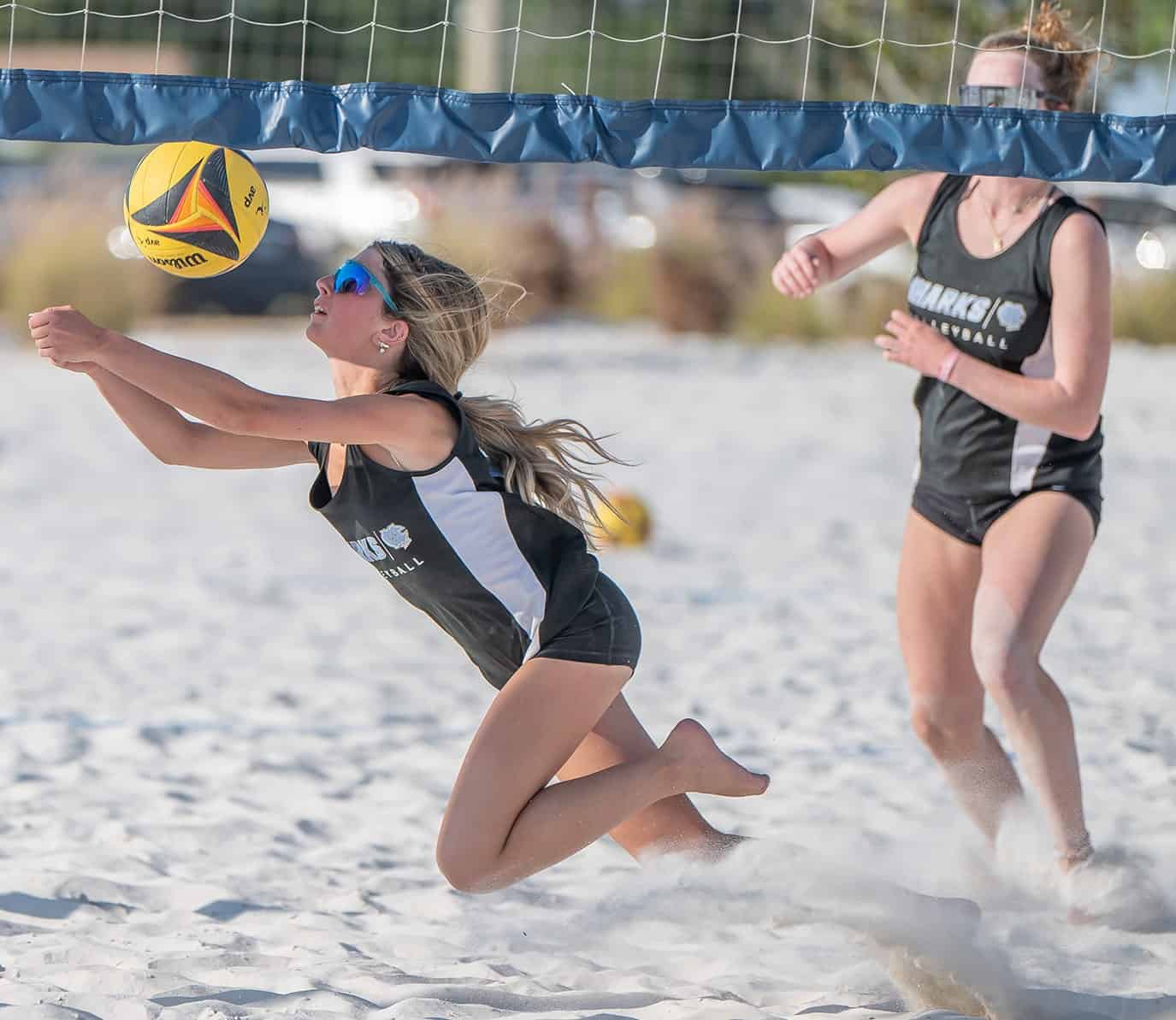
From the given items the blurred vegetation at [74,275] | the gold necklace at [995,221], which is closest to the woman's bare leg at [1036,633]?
the gold necklace at [995,221]

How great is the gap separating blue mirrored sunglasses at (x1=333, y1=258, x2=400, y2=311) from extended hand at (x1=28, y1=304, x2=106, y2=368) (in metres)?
0.47

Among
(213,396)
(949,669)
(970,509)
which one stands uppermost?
(213,396)

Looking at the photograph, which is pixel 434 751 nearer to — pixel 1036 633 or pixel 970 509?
pixel 970 509

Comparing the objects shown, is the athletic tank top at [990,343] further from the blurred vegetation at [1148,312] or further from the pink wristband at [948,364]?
the blurred vegetation at [1148,312]

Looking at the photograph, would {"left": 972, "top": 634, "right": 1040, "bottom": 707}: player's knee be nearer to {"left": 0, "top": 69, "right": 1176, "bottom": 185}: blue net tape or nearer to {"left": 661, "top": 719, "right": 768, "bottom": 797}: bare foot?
{"left": 661, "top": 719, "right": 768, "bottom": 797}: bare foot

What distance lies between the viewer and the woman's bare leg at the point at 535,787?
2.87 meters

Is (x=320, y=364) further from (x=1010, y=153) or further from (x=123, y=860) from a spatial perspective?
(x=1010, y=153)

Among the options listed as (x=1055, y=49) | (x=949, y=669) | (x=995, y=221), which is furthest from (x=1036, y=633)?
(x=1055, y=49)

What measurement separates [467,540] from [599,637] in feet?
1.01

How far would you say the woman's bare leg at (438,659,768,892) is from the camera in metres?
2.87

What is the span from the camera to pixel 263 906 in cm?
354

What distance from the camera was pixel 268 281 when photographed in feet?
48.4

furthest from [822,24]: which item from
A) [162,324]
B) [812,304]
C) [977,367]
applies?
[977,367]

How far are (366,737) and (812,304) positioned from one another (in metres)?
9.45
